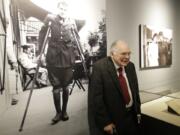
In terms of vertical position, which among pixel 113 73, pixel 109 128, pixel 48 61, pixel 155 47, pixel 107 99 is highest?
pixel 155 47

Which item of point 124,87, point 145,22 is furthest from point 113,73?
point 145,22

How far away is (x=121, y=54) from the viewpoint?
1.90m

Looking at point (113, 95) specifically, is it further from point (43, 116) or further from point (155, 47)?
point (155, 47)

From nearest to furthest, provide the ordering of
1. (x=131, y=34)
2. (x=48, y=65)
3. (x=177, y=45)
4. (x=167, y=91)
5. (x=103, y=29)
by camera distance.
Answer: (x=48, y=65), (x=103, y=29), (x=131, y=34), (x=167, y=91), (x=177, y=45)

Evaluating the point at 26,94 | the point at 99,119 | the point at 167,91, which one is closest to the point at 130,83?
the point at 99,119

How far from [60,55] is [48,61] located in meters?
0.14

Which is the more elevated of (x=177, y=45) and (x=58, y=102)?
(x=177, y=45)

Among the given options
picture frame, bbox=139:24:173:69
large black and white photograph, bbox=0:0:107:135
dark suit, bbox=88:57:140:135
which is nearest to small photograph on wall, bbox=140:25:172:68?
picture frame, bbox=139:24:173:69

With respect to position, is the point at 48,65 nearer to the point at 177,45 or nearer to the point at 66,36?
the point at 66,36

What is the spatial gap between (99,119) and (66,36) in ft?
2.82

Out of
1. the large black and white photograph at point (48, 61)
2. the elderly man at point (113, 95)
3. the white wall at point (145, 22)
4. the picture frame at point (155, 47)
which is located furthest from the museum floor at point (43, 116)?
the picture frame at point (155, 47)

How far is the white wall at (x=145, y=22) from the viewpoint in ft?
8.21

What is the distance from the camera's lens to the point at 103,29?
2.30 metres

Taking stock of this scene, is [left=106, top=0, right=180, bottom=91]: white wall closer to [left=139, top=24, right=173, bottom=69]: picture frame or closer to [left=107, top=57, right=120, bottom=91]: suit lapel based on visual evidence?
[left=139, top=24, right=173, bottom=69]: picture frame
